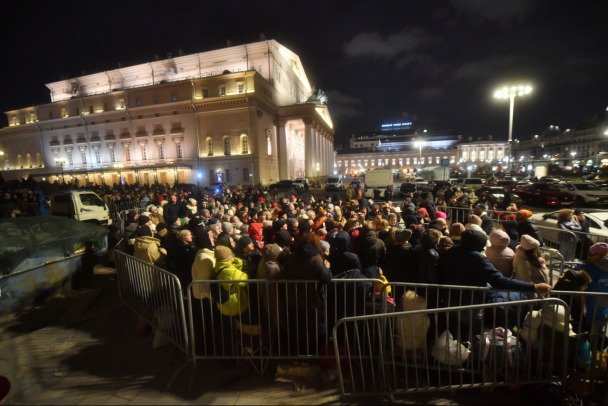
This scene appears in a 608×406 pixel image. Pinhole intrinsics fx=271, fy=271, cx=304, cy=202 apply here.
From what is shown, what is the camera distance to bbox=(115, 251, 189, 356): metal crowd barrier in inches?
140

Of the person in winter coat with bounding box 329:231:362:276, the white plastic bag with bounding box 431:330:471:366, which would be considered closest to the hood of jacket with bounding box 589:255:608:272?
the white plastic bag with bounding box 431:330:471:366

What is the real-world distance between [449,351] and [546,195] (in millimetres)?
19659

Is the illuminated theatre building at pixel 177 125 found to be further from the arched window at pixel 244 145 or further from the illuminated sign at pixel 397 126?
the illuminated sign at pixel 397 126

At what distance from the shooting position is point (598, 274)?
3.53 meters

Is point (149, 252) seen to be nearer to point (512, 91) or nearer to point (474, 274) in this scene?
point (474, 274)

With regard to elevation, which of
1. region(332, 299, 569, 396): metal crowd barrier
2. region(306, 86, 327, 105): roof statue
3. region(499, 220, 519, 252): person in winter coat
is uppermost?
region(306, 86, 327, 105): roof statue

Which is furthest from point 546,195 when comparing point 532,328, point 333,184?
point 532,328

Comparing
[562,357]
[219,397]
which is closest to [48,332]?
[219,397]

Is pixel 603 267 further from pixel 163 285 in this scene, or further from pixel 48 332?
pixel 48 332

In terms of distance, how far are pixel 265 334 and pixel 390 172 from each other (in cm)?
2056

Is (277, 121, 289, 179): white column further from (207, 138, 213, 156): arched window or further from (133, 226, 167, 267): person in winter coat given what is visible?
→ (133, 226, 167, 267): person in winter coat

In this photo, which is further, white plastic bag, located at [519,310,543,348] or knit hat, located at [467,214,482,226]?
knit hat, located at [467,214,482,226]

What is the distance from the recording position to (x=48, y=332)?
4359mm

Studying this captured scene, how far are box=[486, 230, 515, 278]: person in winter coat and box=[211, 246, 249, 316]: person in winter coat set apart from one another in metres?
3.65
